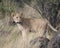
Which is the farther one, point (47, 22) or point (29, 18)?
point (29, 18)

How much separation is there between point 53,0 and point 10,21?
2.21 m

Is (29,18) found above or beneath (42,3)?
beneath

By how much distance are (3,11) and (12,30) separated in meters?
1.60

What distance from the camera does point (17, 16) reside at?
9750mm

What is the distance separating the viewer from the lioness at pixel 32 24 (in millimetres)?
9617

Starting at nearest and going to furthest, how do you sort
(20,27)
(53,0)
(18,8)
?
(53,0), (20,27), (18,8)

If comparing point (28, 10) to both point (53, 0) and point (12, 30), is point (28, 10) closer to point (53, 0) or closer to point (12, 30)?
point (12, 30)

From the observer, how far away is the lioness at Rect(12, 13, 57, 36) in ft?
31.6

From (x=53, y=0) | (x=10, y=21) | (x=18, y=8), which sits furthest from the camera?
(x=18, y=8)

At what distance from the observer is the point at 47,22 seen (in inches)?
373

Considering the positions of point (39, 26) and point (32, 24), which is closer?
point (39, 26)

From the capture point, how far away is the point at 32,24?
33.7ft

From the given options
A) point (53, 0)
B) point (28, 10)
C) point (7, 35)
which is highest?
point (53, 0)

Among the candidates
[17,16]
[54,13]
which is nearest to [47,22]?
[54,13]
